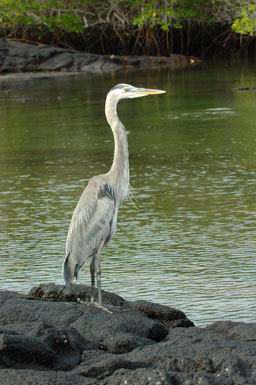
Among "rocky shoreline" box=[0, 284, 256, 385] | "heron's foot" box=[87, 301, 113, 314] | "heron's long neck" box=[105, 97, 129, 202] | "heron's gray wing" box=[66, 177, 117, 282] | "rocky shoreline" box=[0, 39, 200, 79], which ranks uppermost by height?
"heron's long neck" box=[105, 97, 129, 202]

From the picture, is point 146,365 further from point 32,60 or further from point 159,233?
point 32,60

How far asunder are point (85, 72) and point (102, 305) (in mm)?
27183

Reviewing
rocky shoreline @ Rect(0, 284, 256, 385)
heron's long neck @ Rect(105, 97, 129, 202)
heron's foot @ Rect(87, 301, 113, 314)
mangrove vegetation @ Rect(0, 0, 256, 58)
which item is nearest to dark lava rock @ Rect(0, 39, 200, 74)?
mangrove vegetation @ Rect(0, 0, 256, 58)

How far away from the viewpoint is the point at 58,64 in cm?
3272

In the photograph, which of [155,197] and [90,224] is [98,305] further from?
[155,197]

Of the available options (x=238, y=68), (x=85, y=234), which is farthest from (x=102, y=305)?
(x=238, y=68)

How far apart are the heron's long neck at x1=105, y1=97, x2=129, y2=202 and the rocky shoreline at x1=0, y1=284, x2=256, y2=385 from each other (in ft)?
2.34

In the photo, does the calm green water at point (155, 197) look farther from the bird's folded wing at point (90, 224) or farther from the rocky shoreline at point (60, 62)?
the rocky shoreline at point (60, 62)

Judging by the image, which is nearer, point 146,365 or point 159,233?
point 146,365

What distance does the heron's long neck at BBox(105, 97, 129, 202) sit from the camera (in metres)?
5.44

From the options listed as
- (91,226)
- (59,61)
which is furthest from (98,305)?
(59,61)

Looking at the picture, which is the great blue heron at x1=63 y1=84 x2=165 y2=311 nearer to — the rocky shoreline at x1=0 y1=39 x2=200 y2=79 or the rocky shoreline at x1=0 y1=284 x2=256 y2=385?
the rocky shoreline at x1=0 y1=284 x2=256 y2=385

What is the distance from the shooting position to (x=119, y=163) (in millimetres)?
5484

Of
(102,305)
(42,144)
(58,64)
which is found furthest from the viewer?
(58,64)
